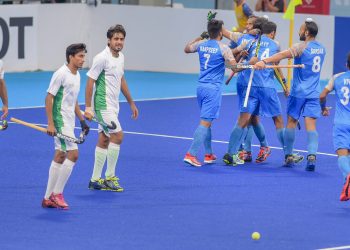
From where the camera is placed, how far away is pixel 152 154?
56.8 feet

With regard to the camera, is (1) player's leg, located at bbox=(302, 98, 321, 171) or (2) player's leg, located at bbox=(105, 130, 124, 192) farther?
(1) player's leg, located at bbox=(302, 98, 321, 171)

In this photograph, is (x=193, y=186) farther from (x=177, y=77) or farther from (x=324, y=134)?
(x=177, y=77)

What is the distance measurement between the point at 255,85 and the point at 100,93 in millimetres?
3189

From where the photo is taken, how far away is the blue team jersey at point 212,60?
16219 mm

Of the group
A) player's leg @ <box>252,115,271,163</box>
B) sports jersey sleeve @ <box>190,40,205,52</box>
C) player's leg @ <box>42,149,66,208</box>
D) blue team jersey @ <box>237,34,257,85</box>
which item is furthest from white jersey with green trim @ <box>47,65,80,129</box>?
player's leg @ <box>252,115,271,163</box>

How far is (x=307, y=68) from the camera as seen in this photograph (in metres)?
16.3

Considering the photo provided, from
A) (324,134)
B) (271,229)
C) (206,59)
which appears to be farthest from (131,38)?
(271,229)

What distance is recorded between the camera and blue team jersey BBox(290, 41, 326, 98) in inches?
637

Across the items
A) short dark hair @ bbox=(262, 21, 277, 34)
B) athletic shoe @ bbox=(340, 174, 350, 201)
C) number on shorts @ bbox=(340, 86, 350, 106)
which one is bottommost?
athletic shoe @ bbox=(340, 174, 350, 201)

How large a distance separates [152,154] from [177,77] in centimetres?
1080

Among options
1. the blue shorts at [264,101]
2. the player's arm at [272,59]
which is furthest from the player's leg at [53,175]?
the blue shorts at [264,101]

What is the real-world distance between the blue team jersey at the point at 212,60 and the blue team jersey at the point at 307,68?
106 cm

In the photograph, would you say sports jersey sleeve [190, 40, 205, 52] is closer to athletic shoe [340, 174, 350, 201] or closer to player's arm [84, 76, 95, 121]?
player's arm [84, 76, 95, 121]

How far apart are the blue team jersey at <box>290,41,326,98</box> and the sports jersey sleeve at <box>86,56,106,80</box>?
3.26 meters
